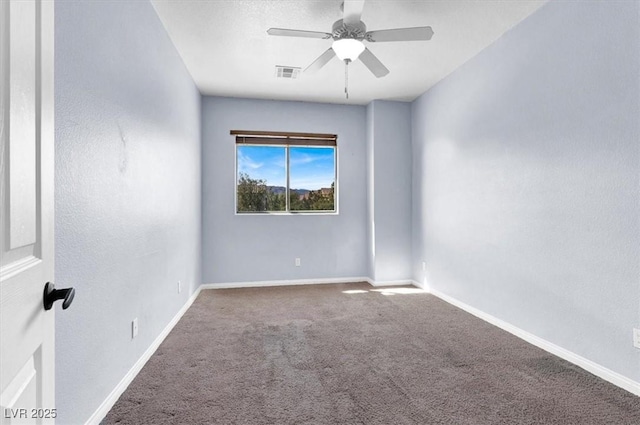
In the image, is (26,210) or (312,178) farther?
(312,178)

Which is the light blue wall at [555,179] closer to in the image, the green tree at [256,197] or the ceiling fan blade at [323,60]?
the ceiling fan blade at [323,60]

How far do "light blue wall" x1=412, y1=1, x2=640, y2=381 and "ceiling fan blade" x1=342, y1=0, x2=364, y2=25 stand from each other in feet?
4.99

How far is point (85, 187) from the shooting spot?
1.54m

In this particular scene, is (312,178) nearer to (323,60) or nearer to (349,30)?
(323,60)

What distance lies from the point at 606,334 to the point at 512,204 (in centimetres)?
116

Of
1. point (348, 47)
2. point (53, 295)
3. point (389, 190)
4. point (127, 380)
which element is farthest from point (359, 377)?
point (389, 190)

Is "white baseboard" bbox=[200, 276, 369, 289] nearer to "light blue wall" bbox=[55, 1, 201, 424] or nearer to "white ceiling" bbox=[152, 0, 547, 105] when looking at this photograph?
"light blue wall" bbox=[55, 1, 201, 424]

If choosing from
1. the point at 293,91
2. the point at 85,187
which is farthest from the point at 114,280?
the point at 293,91

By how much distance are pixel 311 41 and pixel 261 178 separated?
222 cm

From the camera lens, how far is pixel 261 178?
476cm

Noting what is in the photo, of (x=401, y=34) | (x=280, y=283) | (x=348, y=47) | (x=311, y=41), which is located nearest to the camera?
(x=401, y=34)

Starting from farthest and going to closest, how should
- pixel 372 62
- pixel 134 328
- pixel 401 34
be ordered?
pixel 372 62, pixel 401 34, pixel 134 328

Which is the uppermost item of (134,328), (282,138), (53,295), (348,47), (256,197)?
(348,47)

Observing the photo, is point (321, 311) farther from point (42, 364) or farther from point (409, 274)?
point (42, 364)
